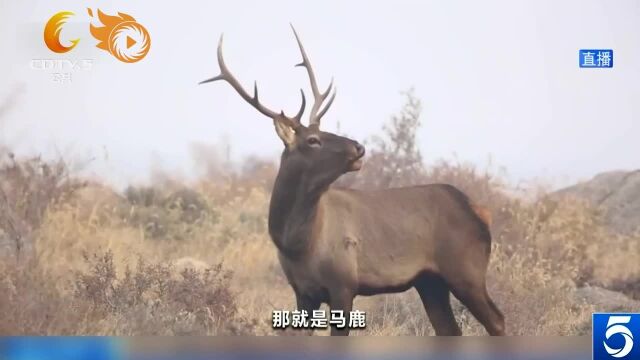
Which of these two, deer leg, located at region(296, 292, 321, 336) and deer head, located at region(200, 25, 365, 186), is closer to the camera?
deer head, located at region(200, 25, 365, 186)

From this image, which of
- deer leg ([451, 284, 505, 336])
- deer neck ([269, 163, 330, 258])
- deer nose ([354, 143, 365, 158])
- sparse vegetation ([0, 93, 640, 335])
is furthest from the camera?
sparse vegetation ([0, 93, 640, 335])

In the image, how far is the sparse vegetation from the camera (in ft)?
28.5

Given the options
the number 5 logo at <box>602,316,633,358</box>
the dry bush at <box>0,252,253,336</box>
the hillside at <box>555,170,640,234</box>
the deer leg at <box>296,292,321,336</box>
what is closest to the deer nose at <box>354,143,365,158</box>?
the deer leg at <box>296,292,321,336</box>

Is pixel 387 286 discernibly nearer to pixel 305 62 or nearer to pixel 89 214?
pixel 305 62

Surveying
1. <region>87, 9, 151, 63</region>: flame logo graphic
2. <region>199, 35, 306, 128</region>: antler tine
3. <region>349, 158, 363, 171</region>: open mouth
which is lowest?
<region>349, 158, 363, 171</region>: open mouth

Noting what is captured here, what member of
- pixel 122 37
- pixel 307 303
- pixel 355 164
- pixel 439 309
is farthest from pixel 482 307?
pixel 122 37

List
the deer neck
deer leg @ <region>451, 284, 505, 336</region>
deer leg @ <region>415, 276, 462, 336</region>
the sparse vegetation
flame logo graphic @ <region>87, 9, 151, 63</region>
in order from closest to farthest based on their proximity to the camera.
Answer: the deer neck < deer leg @ <region>451, 284, 505, 336</region> < deer leg @ <region>415, 276, 462, 336</region> < the sparse vegetation < flame logo graphic @ <region>87, 9, 151, 63</region>

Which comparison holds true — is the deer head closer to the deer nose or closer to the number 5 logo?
the deer nose

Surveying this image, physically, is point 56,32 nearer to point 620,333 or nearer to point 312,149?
point 312,149

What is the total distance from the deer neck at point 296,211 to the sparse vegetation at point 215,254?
0.86 meters

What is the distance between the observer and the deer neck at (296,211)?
7992mm

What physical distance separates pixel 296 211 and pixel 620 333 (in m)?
2.61

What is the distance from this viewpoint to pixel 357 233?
817cm

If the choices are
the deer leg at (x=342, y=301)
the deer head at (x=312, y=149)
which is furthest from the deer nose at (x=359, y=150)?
the deer leg at (x=342, y=301)
